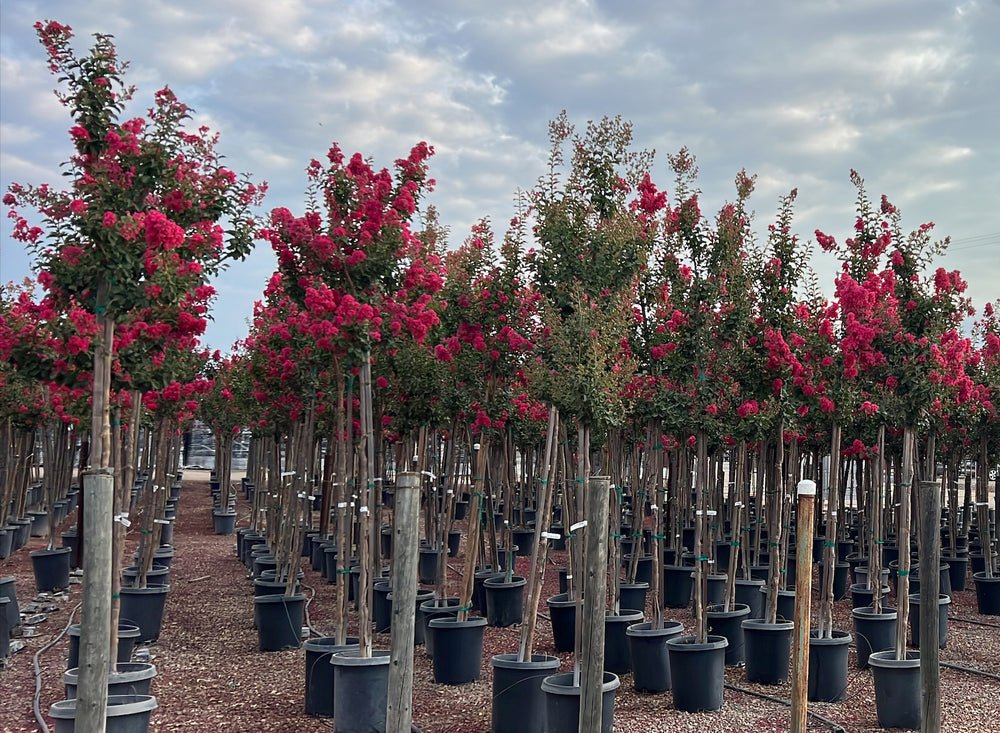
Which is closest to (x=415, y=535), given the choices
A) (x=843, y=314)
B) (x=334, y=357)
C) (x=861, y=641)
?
(x=334, y=357)

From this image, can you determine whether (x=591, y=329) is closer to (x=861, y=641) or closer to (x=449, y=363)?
(x=449, y=363)

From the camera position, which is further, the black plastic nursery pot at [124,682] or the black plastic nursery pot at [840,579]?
the black plastic nursery pot at [840,579]

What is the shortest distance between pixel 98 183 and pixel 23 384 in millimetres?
8159

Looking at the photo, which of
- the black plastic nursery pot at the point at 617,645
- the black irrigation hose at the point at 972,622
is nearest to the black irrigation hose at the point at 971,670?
the black irrigation hose at the point at 972,622

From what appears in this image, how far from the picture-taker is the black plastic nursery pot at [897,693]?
6.87 meters

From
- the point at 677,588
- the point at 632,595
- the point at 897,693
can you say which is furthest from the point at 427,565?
the point at 897,693

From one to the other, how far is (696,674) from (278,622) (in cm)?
392

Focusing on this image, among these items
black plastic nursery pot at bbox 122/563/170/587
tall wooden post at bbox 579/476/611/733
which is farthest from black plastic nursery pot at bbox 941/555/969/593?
tall wooden post at bbox 579/476/611/733

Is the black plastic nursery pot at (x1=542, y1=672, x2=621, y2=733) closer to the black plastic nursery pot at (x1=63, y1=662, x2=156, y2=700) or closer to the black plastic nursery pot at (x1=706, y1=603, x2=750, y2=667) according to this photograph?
the black plastic nursery pot at (x1=63, y1=662, x2=156, y2=700)

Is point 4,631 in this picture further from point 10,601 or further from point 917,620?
point 917,620

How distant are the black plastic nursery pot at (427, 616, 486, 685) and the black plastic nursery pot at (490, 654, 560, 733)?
4.14 feet

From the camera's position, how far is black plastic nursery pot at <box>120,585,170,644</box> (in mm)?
8930

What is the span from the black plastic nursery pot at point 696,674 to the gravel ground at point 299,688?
0.10 metres

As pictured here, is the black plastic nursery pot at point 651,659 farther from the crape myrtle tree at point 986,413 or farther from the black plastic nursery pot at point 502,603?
the crape myrtle tree at point 986,413
